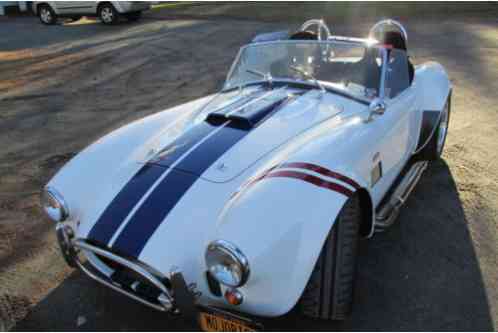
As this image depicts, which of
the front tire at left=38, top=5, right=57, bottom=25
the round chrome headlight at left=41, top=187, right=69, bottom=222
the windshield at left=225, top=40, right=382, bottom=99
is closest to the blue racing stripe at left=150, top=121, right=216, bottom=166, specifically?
the round chrome headlight at left=41, top=187, right=69, bottom=222

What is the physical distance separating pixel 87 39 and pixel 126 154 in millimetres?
11447

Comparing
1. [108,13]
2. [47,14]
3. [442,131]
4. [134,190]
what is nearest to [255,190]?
[134,190]

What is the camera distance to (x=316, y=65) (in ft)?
12.8

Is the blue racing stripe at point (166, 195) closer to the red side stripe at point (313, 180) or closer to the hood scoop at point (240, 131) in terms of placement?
the hood scoop at point (240, 131)

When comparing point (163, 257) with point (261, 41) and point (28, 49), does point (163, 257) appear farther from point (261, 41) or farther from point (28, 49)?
point (28, 49)

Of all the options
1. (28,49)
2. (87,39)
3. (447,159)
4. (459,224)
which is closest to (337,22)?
(87,39)

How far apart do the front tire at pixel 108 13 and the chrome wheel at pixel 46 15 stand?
7.87 ft

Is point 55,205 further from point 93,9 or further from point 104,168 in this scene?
point 93,9

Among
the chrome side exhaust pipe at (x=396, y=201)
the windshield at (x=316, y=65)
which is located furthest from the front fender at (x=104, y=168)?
the chrome side exhaust pipe at (x=396, y=201)

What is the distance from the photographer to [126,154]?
312cm

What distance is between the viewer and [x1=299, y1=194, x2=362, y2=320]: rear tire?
241 cm

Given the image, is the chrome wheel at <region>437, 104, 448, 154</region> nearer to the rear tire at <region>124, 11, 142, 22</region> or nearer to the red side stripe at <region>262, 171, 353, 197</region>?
the red side stripe at <region>262, 171, 353, 197</region>

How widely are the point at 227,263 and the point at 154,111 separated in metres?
5.05

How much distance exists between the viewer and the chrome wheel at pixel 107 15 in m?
15.5
